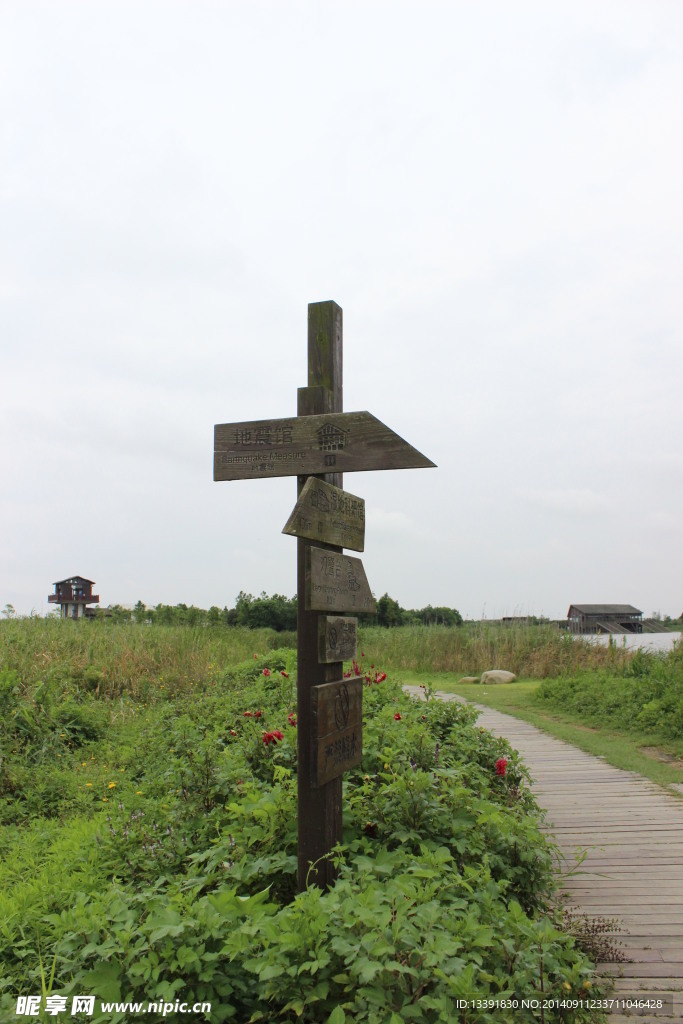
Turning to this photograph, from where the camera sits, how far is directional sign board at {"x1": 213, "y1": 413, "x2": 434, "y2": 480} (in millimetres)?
3553

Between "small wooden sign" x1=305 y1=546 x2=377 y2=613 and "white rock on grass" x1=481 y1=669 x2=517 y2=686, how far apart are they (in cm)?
1276

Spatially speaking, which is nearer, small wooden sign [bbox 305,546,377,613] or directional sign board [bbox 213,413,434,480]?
small wooden sign [bbox 305,546,377,613]

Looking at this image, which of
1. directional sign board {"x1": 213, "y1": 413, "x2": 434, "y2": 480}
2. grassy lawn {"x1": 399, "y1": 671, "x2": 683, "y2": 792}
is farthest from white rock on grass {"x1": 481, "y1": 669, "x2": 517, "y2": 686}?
directional sign board {"x1": 213, "y1": 413, "x2": 434, "y2": 480}

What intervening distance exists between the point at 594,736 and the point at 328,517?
7474mm

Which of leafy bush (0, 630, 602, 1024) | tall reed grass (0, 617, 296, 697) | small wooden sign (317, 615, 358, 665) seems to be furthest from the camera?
tall reed grass (0, 617, 296, 697)

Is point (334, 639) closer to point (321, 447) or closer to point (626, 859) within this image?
point (321, 447)

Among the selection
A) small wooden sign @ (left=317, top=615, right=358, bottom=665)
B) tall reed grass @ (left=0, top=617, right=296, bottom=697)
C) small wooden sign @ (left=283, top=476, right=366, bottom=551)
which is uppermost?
small wooden sign @ (left=283, top=476, right=366, bottom=551)

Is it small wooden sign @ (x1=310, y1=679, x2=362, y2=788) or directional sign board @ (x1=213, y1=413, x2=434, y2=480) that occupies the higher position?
directional sign board @ (x1=213, y1=413, x2=434, y2=480)

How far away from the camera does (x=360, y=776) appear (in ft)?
14.6

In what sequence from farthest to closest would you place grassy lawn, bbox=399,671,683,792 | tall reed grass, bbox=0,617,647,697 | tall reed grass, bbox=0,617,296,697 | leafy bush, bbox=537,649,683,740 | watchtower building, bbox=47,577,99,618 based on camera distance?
watchtower building, bbox=47,577,99,618, tall reed grass, bbox=0,617,647,697, tall reed grass, bbox=0,617,296,697, leafy bush, bbox=537,649,683,740, grassy lawn, bbox=399,671,683,792

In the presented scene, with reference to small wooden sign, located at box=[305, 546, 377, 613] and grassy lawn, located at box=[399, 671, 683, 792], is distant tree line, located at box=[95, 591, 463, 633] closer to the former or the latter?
grassy lawn, located at box=[399, 671, 683, 792]

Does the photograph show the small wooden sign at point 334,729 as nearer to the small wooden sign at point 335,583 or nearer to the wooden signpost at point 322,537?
the wooden signpost at point 322,537

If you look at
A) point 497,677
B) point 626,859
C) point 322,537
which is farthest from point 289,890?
point 497,677

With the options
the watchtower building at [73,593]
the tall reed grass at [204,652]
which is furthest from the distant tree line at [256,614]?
the watchtower building at [73,593]
